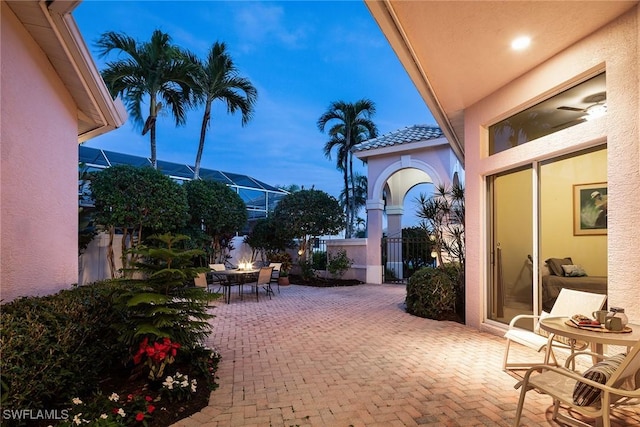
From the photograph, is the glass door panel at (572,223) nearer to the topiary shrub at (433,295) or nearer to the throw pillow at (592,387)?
the topiary shrub at (433,295)

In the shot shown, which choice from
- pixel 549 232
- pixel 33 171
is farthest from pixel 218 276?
pixel 549 232

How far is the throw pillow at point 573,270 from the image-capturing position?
4.64 m

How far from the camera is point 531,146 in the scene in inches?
182

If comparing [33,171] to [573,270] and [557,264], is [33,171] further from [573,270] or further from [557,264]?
[573,270]

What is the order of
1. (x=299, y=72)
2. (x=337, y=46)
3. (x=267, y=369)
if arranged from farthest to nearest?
1. (x=299, y=72)
2. (x=337, y=46)
3. (x=267, y=369)

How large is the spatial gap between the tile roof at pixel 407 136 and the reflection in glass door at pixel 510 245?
564 centimetres

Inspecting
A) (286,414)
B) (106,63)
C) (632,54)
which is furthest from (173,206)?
(632,54)

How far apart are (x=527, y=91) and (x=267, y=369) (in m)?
5.12

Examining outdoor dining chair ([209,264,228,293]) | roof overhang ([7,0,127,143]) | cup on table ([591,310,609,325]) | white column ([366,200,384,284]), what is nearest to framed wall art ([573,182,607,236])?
cup on table ([591,310,609,325])

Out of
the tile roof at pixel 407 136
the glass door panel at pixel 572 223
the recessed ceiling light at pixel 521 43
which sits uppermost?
the tile roof at pixel 407 136

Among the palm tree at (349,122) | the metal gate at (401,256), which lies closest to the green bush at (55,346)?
the metal gate at (401,256)

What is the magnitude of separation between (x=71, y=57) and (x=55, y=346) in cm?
328

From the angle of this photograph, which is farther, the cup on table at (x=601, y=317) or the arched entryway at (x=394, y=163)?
the arched entryway at (x=394, y=163)

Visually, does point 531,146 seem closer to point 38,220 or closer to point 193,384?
point 193,384
